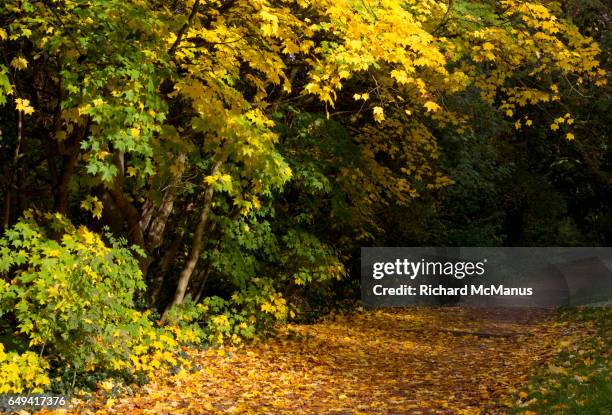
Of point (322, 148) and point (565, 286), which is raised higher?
point (322, 148)

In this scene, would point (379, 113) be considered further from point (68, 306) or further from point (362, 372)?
point (68, 306)

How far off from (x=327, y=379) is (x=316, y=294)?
6.30 meters

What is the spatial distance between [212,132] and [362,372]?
4336 mm

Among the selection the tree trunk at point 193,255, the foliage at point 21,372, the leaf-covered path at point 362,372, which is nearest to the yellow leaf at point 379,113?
the tree trunk at point 193,255

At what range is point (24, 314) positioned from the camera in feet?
27.8

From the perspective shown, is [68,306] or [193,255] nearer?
[68,306]

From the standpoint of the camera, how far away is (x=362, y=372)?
1157cm

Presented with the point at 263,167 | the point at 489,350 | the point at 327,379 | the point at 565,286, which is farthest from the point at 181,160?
the point at 565,286

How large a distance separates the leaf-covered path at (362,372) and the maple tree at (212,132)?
0.67 m

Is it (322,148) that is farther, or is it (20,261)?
(322,148)

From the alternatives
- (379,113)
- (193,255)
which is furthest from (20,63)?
(193,255)

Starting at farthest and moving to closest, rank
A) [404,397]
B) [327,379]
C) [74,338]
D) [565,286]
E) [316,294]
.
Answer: [565,286], [316,294], [327,379], [404,397], [74,338]

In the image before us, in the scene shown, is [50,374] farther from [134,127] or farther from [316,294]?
[316,294]

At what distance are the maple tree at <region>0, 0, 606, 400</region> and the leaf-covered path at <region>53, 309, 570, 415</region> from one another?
0.67 meters
